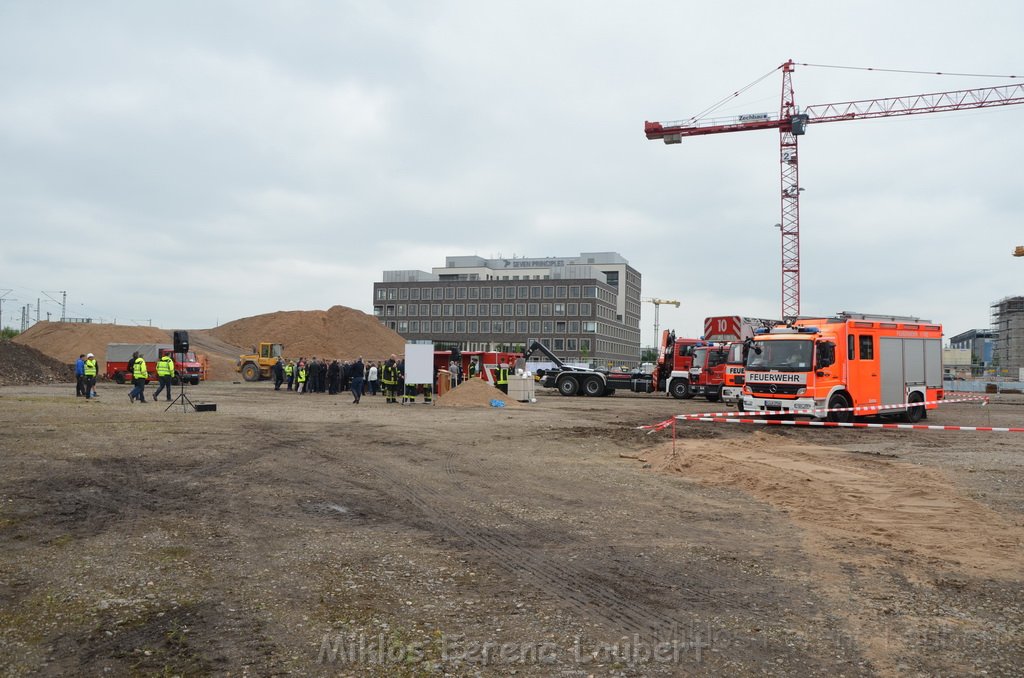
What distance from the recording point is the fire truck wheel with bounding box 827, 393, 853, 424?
1730 centimetres

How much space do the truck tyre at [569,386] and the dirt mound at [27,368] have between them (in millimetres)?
28277

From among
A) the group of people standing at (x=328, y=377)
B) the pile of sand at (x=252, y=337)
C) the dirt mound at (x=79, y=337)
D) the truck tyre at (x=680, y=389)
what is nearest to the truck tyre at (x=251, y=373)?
the pile of sand at (x=252, y=337)

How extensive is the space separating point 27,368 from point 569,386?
100 ft

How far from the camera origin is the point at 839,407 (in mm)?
17641

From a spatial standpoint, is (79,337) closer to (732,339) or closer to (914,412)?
(732,339)

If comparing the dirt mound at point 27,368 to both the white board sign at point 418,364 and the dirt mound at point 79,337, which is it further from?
the white board sign at point 418,364

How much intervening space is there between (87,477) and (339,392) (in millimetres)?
24886

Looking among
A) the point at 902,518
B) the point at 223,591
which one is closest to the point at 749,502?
the point at 902,518

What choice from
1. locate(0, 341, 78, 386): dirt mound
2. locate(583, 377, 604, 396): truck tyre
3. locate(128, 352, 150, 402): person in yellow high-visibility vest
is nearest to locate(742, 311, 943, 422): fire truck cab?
locate(583, 377, 604, 396): truck tyre

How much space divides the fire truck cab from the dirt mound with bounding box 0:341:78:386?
120ft

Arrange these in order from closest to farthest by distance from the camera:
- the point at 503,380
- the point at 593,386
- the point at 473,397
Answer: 1. the point at 473,397
2. the point at 503,380
3. the point at 593,386

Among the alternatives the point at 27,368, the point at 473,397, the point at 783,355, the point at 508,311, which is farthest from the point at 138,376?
the point at 508,311

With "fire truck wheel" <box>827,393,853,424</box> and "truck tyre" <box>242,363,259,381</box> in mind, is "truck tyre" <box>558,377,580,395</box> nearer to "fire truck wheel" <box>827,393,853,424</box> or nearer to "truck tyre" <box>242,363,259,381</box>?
"fire truck wheel" <box>827,393,853,424</box>

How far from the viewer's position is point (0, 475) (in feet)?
29.1
